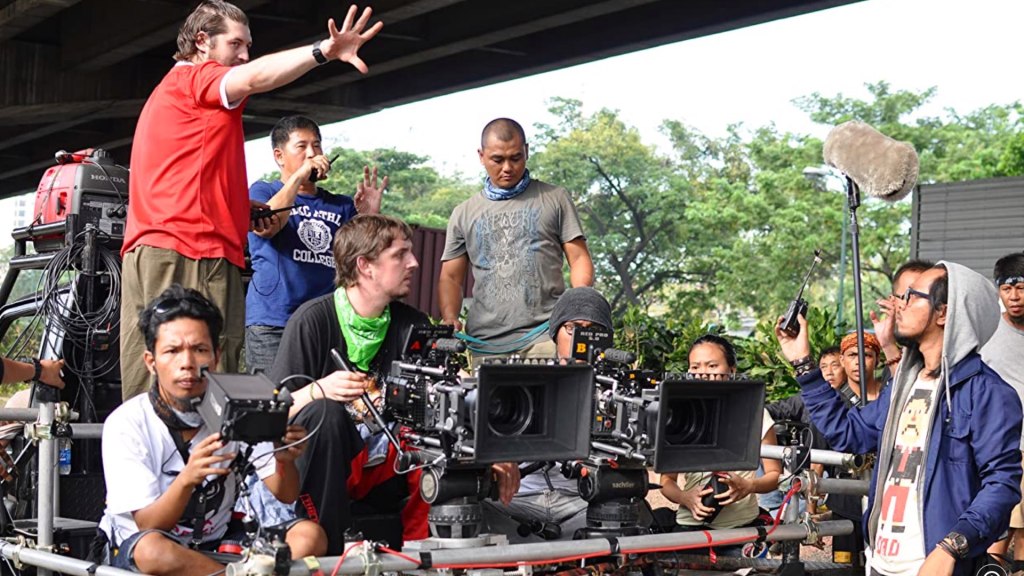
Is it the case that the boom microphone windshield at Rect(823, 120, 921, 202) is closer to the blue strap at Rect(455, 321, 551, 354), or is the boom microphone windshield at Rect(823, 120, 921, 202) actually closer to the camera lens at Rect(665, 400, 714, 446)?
the blue strap at Rect(455, 321, 551, 354)

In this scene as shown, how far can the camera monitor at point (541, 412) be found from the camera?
4.41 metres

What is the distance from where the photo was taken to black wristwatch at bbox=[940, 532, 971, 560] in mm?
4340

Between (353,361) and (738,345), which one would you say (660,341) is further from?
(353,361)

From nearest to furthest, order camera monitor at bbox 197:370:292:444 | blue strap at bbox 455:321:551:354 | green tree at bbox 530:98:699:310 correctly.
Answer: camera monitor at bbox 197:370:292:444, blue strap at bbox 455:321:551:354, green tree at bbox 530:98:699:310

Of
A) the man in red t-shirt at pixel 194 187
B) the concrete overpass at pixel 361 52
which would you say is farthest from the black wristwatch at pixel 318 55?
the concrete overpass at pixel 361 52

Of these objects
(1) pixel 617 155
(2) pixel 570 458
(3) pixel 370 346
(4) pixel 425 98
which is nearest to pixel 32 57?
(4) pixel 425 98

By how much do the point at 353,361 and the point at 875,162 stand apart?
2.84 m

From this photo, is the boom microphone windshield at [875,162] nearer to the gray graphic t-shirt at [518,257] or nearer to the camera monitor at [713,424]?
the gray graphic t-shirt at [518,257]

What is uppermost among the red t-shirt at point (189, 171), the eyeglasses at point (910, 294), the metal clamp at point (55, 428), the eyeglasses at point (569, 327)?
the red t-shirt at point (189, 171)

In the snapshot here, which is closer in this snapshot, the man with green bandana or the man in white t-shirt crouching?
the man in white t-shirt crouching

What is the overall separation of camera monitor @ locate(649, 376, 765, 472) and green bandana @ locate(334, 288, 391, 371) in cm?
123

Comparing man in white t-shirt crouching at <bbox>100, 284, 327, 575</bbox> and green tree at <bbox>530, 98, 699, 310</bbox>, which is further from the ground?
green tree at <bbox>530, 98, 699, 310</bbox>

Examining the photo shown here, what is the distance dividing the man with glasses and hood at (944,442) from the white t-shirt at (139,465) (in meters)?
2.21

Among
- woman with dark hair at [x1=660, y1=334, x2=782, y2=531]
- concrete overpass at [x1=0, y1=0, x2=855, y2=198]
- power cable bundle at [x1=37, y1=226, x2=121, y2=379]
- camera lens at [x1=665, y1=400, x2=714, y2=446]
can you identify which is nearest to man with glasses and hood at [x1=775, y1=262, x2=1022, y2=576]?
camera lens at [x1=665, y1=400, x2=714, y2=446]
